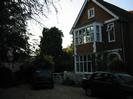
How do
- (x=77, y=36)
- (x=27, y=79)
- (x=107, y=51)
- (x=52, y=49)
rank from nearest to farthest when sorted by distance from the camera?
(x=107, y=51) < (x=77, y=36) < (x=27, y=79) < (x=52, y=49)

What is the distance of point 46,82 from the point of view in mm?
20047

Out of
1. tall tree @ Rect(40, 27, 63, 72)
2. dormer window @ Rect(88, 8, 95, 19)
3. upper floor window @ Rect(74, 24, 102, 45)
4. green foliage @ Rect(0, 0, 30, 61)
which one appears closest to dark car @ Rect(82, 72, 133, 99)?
green foliage @ Rect(0, 0, 30, 61)

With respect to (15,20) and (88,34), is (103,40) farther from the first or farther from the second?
(15,20)

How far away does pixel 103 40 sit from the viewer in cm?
2442

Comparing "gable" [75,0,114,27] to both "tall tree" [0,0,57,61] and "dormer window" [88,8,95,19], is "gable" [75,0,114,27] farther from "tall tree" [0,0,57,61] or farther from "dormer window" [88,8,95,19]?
"tall tree" [0,0,57,61]

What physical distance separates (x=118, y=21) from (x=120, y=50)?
3021mm

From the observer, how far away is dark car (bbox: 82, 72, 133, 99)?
38.7 ft

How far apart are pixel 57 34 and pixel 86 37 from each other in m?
32.4

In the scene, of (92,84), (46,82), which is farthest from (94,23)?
(92,84)

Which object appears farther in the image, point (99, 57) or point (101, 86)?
point (99, 57)

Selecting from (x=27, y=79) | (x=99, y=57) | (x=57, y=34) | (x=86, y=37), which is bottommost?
(x=27, y=79)

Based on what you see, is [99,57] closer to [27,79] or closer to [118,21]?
[118,21]

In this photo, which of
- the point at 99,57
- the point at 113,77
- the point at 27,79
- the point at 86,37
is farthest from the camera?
the point at 27,79

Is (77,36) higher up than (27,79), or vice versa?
(77,36)
